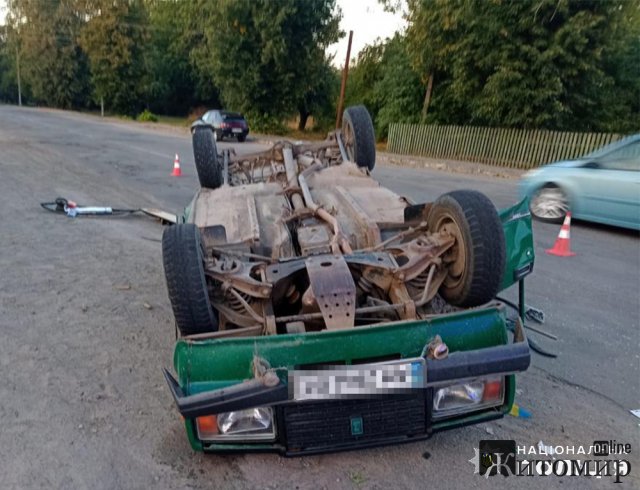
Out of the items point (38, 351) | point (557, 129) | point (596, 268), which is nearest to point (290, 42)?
point (557, 129)

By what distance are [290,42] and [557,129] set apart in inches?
608

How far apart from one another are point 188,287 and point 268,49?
2599cm

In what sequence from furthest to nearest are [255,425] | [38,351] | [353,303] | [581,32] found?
[581,32] < [38,351] < [353,303] < [255,425]

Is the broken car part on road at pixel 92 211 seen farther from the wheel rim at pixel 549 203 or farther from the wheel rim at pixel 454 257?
the wheel rim at pixel 549 203

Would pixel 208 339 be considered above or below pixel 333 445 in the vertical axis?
above

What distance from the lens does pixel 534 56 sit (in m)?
15.5

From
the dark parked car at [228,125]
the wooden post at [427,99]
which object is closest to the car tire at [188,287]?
the wooden post at [427,99]

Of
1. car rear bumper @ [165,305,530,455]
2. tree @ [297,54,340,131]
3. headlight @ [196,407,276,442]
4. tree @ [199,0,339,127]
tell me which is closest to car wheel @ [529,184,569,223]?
car rear bumper @ [165,305,530,455]

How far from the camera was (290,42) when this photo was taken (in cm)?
2700

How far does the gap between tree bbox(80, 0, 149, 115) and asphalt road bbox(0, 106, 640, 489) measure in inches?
1479

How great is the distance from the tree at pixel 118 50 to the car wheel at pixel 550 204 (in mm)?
38881

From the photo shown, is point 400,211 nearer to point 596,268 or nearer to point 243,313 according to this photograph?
point 243,313

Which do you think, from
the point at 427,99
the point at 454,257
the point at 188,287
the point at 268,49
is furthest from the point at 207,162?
the point at 268,49

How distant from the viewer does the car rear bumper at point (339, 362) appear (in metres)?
2.30
